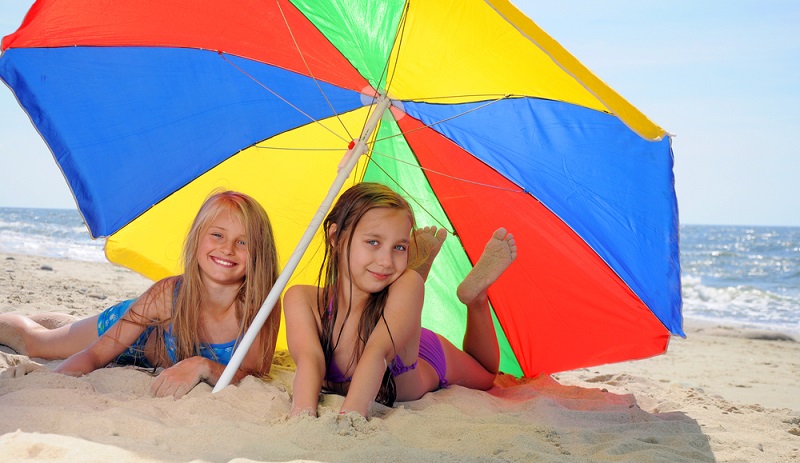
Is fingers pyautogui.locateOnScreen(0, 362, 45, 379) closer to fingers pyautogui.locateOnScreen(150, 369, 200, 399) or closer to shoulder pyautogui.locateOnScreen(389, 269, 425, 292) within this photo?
fingers pyautogui.locateOnScreen(150, 369, 200, 399)

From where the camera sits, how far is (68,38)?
3.06m

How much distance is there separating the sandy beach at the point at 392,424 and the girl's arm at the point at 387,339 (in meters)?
0.12

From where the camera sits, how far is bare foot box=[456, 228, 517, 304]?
322 centimetres

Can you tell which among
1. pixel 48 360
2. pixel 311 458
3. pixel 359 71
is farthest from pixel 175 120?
pixel 311 458

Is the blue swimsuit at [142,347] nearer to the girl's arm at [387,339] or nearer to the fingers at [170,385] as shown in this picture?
the fingers at [170,385]

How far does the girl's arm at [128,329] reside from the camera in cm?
325

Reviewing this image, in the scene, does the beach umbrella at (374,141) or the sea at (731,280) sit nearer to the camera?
the beach umbrella at (374,141)

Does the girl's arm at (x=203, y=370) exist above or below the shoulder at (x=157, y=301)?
below

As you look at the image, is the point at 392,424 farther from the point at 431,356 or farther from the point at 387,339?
the point at 431,356

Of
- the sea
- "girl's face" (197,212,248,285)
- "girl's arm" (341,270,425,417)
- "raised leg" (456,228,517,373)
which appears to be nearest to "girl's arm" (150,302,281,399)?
"girl's face" (197,212,248,285)

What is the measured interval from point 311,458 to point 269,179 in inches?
71.9

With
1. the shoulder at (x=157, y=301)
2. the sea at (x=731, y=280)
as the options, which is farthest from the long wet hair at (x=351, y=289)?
the sea at (x=731, y=280)

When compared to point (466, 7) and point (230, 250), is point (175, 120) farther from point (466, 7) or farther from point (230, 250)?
point (466, 7)

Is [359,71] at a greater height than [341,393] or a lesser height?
greater
